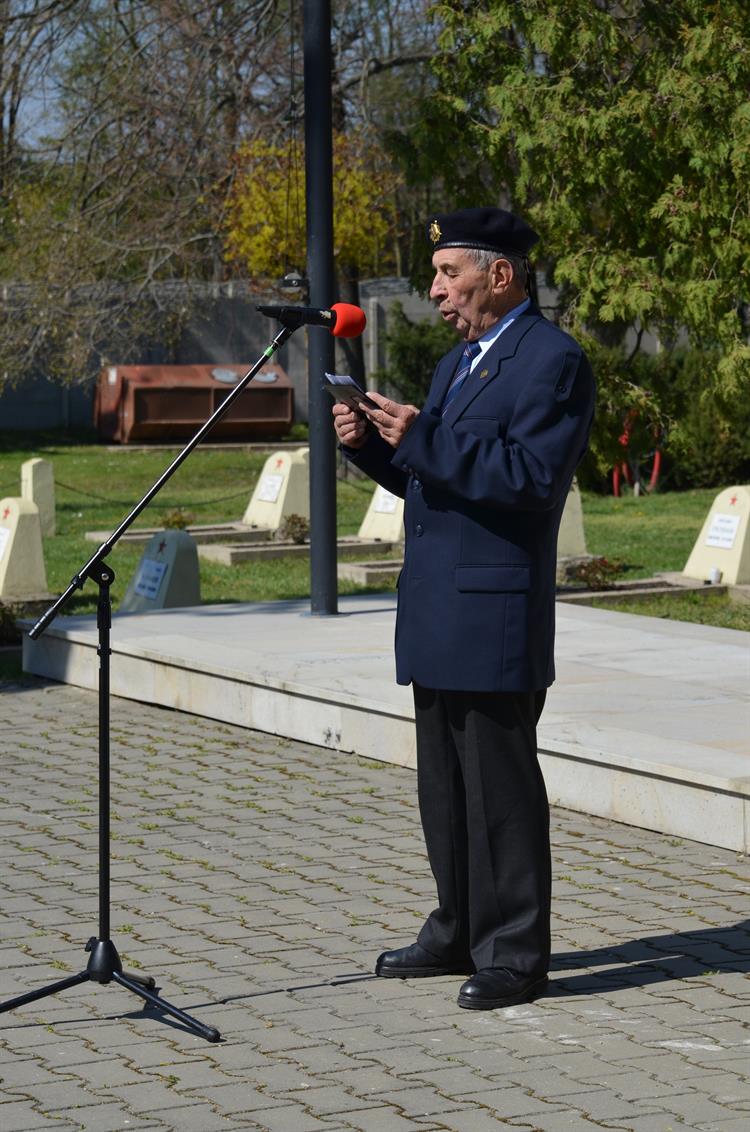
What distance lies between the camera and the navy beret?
15.7 feet

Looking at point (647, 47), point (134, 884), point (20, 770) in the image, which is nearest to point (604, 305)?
point (647, 47)

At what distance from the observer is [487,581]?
4.80m

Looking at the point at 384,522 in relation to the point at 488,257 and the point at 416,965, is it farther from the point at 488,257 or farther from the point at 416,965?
the point at 488,257

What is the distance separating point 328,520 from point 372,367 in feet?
74.1

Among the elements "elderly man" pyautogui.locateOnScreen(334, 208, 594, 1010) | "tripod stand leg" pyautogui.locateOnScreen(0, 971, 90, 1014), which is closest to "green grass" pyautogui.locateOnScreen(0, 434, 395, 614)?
"tripod stand leg" pyautogui.locateOnScreen(0, 971, 90, 1014)

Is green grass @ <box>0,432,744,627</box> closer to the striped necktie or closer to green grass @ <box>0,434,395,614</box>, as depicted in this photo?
green grass @ <box>0,434,395,614</box>

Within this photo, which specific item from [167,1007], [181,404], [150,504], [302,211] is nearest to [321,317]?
[167,1007]

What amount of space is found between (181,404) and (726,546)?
17353 mm

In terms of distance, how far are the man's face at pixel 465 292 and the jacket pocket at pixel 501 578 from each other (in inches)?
23.7

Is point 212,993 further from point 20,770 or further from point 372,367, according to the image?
point 372,367

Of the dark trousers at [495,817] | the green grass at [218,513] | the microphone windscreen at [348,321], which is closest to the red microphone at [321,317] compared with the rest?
the microphone windscreen at [348,321]

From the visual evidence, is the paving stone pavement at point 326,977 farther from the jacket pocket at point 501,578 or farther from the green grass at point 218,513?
the green grass at point 218,513

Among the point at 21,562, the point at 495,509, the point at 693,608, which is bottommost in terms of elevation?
the point at 693,608

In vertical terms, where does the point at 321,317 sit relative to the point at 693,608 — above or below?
above
